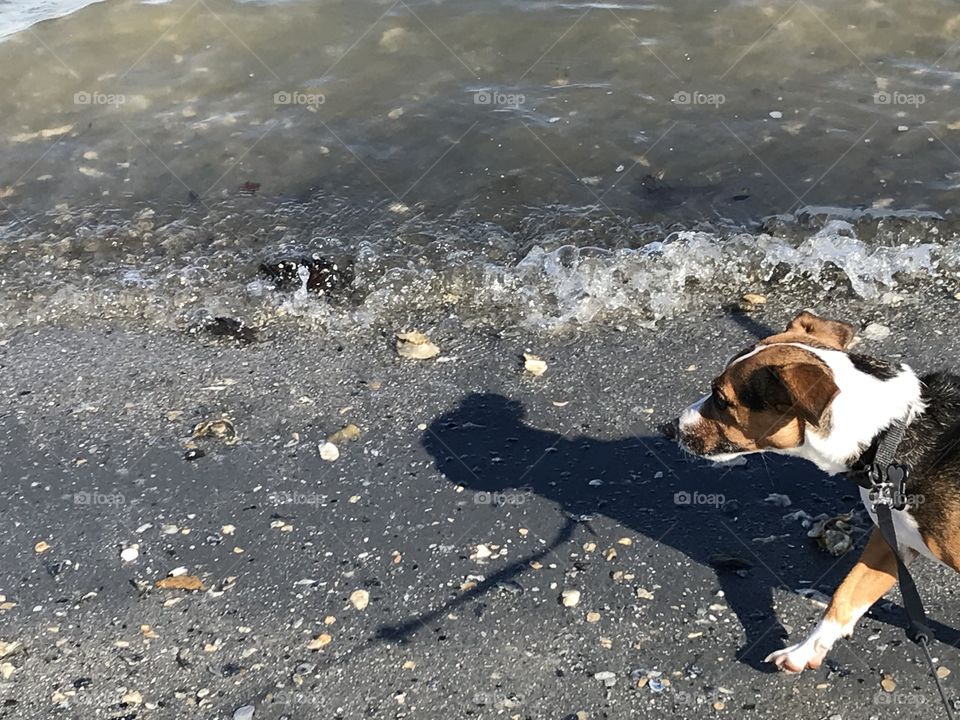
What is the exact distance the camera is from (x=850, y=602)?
12.6ft

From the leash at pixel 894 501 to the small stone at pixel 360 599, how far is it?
84.2 inches

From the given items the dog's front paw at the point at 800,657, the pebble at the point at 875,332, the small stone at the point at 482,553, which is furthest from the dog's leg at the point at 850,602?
the pebble at the point at 875,332

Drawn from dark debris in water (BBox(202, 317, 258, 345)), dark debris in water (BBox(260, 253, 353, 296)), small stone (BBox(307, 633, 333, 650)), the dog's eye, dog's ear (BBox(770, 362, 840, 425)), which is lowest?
dark debris in water (BBox(260, 253, 353, 296))

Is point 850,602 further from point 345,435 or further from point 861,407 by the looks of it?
point 345,435

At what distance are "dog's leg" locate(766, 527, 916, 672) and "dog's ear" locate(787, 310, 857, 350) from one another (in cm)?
85

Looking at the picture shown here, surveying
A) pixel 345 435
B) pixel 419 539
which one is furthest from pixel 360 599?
pixel 345 435

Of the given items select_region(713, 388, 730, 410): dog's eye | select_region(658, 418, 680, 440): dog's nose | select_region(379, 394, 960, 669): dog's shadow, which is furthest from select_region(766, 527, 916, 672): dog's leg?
select_region(658, 418, 680, 440): dog's nose

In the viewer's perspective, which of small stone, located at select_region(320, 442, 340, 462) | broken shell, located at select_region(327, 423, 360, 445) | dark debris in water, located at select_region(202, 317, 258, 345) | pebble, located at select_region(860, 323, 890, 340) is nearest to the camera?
small stone, located at select_region(320, 442, 340, 462)

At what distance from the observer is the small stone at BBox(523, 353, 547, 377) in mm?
5656

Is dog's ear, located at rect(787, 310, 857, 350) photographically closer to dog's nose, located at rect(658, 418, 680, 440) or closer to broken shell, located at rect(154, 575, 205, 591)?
dog's nose, located at rect(658, 418, 680, 440)

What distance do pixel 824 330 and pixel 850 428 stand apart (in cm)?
64

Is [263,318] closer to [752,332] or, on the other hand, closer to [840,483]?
[752,332]

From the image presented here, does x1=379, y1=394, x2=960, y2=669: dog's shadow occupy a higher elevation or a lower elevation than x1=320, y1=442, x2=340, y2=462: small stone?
lower

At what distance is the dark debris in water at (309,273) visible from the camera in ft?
21.7
